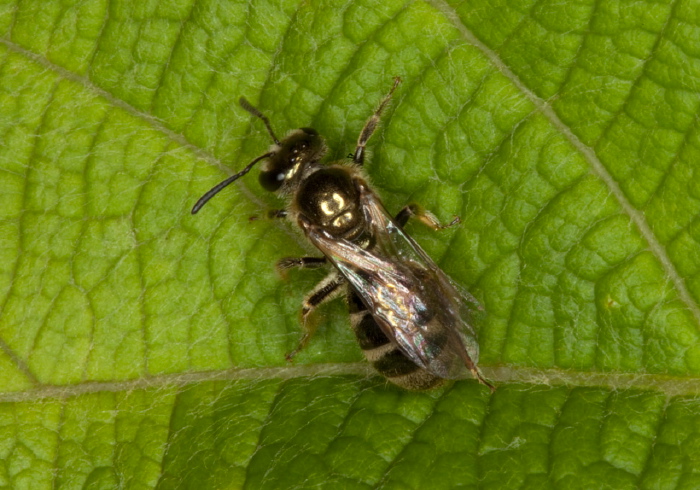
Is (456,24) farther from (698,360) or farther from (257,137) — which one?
(698,360)

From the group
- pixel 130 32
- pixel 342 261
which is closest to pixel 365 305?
pixel 342 261

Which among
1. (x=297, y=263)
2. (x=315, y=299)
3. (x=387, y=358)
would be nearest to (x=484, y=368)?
(x=387, y=358)

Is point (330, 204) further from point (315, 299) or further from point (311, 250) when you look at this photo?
point (315, 299)

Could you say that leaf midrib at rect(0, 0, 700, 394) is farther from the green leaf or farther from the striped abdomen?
the striped abdomen

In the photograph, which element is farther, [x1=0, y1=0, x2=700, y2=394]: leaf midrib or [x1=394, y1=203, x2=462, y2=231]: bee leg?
[x1=394, y1=203, x2=462, y2=231]: bee leg

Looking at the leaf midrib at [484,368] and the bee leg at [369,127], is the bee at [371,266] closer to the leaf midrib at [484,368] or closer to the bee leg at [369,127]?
the bee leg at [369,127]

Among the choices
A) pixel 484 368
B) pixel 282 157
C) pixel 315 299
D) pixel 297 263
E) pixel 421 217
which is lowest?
pixel 315 299

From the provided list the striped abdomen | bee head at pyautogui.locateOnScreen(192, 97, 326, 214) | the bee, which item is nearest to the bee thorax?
the bee
